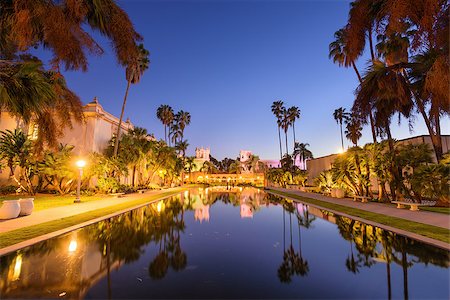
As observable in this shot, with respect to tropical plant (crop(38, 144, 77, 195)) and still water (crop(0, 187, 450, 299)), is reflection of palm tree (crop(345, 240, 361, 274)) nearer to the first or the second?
still water (crop(0, 187, 450, 299))

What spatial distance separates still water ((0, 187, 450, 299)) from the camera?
171 inches

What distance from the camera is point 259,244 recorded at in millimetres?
7625

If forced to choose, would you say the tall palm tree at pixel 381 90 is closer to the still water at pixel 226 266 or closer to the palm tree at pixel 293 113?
the still water at pixel 226 266

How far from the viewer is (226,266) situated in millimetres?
5680

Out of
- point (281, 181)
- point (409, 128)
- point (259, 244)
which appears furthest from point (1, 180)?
point (281, 181)

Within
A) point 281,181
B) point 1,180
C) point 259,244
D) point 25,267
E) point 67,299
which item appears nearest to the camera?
point 67,299

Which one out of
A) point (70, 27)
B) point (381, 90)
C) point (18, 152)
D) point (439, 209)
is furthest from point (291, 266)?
point (18, 152)

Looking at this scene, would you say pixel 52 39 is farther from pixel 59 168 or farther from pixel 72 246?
pixel 59 168

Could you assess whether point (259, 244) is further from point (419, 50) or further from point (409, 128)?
point (409, 128)

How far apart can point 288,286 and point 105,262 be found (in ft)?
14.1

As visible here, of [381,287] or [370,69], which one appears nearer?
[381,287]

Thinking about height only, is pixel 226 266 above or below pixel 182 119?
below

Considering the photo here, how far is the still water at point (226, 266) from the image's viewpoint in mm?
4344

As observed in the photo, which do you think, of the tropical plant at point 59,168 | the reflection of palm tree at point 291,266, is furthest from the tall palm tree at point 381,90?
the tropical plant at point 59,168
